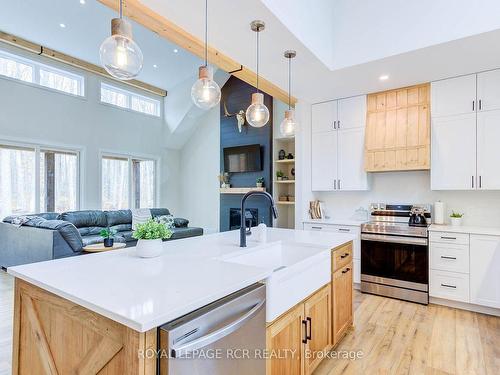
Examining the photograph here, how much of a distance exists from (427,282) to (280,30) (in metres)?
3.20

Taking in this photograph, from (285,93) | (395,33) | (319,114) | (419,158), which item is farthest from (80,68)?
(419,158)

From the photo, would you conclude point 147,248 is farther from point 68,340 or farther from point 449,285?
point 449,285

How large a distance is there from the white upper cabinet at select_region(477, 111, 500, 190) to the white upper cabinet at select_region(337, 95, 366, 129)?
1338mm

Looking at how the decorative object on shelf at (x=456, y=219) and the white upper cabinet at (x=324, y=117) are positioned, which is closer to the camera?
the decorative object on shelf at (x=456, y=219)

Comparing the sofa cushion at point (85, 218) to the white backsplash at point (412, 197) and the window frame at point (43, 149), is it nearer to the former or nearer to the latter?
the window frame at point (43, 149)

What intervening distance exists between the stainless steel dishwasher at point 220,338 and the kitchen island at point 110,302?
37 mm

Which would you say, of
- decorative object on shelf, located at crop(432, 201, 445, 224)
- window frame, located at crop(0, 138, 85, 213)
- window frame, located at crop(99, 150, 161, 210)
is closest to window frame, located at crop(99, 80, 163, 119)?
window frame, located at crop(99, 150, 161, 210)

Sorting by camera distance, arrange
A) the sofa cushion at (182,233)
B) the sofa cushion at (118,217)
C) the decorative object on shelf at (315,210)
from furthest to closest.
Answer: the sofa cushion at (118,217)
the sofa cushion at (182,233)
the decorative object on shelf at (315,210)

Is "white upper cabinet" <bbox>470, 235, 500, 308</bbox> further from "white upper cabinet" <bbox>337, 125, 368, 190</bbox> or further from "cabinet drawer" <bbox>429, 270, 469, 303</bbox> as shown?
"white upper cabinet" <bbox>337, 125, 368, 190</bbox>

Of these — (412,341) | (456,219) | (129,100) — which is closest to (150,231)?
(412,341)

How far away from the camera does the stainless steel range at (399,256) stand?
3416 millimetres

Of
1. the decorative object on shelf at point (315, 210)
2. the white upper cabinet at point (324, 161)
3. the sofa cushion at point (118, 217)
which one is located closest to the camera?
the white upper cabinet at point (324, 161)

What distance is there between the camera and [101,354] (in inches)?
39.4

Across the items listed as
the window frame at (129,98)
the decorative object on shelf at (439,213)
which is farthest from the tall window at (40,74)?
the decorative object on shelf at (439,213)
